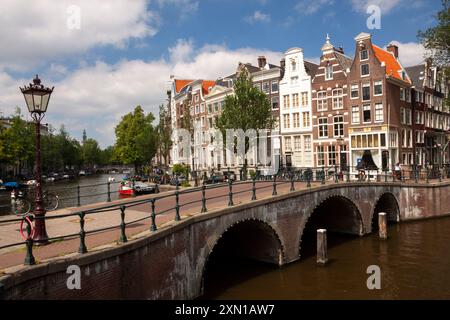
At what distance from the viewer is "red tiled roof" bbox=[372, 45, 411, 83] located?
116ft

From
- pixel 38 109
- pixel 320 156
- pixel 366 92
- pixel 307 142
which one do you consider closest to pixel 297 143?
pixel 307 142

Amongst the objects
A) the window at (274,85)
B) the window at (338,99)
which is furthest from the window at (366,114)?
the window at (274,85)

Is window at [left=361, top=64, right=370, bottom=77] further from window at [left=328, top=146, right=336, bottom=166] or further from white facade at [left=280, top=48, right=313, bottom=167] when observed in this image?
window at [left=328, top=146, right=336, bottom=166]

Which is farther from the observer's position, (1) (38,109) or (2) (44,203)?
(2) (44,203)

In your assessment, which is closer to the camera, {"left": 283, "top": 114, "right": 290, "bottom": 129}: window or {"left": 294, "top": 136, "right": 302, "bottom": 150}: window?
{"left": 294, "top": 136, "right": 302, "bottom": 150}: window

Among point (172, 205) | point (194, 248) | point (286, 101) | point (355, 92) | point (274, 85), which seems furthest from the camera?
point (274, 85)

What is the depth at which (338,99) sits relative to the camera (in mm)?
37125

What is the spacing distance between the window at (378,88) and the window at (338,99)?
3.33 meters

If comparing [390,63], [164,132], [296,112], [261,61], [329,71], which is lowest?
[164,132]

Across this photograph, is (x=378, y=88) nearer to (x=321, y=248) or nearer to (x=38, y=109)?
(x=321, y=248)

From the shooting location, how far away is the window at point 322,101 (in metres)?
38.0

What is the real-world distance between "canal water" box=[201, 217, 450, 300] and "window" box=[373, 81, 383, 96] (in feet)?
58.0

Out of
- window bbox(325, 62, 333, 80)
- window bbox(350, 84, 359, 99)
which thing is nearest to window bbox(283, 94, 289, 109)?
window bbox(325, 62, 333, 80)

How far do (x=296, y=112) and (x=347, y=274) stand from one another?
89.3ft
